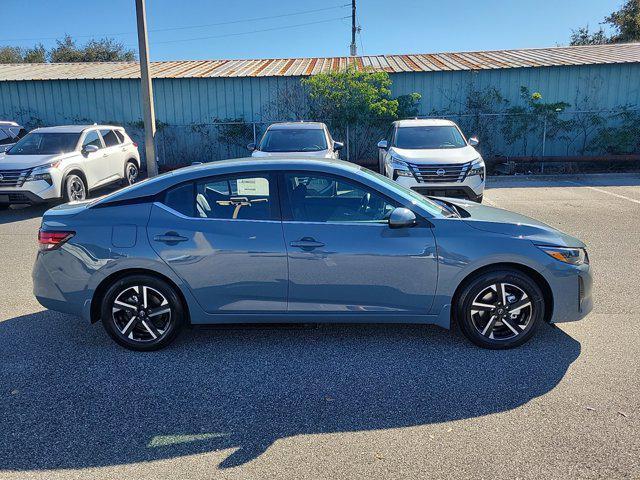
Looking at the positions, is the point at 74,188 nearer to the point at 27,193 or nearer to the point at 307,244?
the point at 27,193

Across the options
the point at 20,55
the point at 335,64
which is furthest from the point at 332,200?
the point at 20,55

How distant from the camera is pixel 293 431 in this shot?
3373mm

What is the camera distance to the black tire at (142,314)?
4383mm

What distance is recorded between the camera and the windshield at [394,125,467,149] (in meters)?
11.8

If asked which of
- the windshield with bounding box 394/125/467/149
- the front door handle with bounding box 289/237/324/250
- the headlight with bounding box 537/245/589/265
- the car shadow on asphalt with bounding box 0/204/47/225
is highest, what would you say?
the windshield with bounding box 394/125/467/149

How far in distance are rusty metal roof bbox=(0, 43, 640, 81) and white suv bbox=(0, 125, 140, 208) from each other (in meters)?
6.16

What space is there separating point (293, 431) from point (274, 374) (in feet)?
2.56

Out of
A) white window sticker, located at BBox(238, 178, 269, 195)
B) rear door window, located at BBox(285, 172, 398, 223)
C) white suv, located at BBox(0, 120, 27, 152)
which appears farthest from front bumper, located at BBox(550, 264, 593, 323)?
white suv, located at BBox(0, 120, 27, 152)

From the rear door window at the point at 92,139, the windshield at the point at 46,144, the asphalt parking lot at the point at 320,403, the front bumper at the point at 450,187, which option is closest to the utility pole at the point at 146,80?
the rear door window at the point at 92,139

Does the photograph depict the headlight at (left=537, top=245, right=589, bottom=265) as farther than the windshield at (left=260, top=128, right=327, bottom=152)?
No

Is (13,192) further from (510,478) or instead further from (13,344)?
(510,478)

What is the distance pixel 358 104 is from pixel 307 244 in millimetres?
13362

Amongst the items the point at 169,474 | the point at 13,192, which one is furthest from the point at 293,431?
the point at 13,192

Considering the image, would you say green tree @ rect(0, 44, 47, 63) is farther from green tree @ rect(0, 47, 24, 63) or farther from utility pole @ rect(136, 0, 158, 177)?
utility pole @ rect(136, 0, 158, 177)
